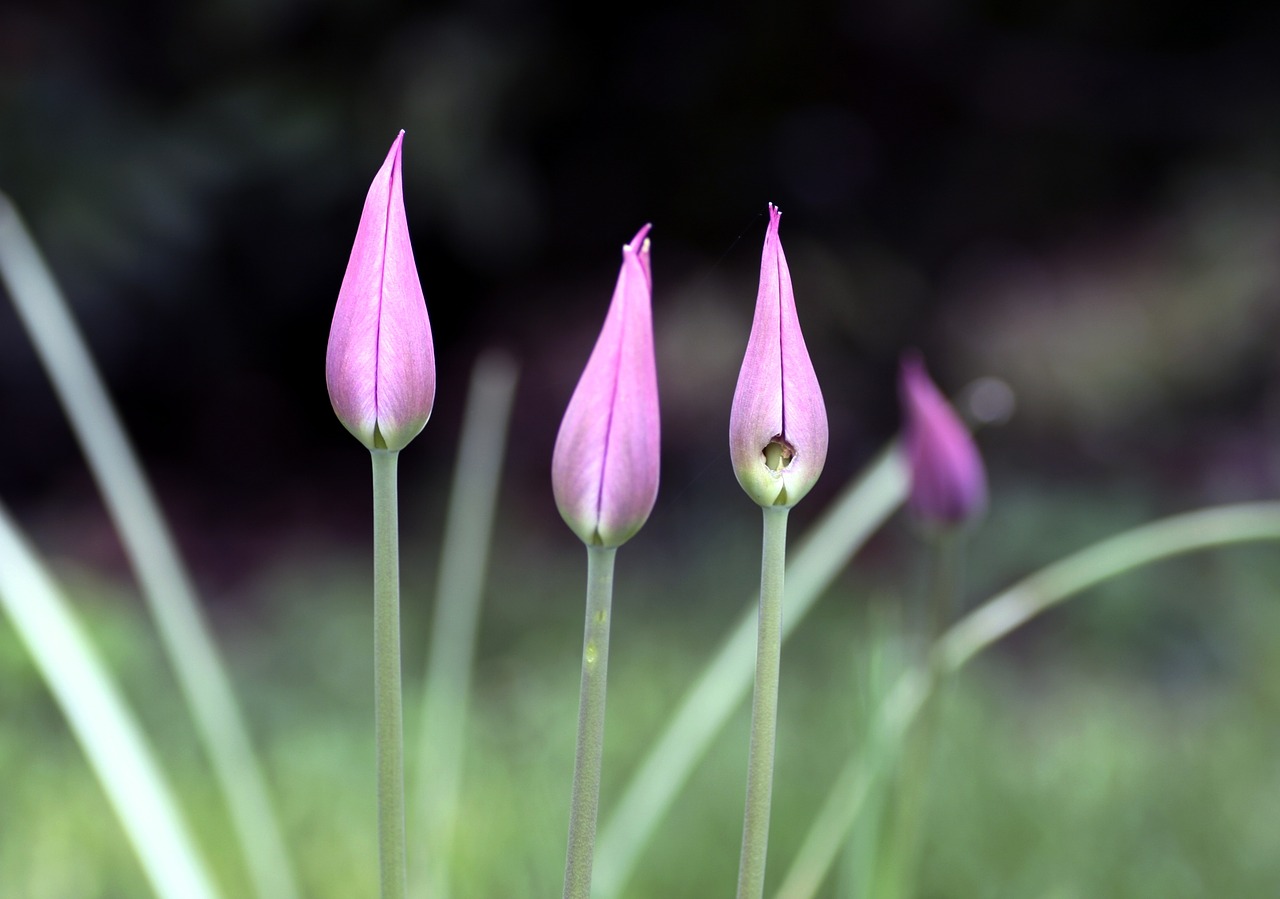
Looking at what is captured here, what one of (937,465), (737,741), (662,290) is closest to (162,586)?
(937,465)

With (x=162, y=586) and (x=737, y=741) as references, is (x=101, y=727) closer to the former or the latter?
(x=162, y=586)

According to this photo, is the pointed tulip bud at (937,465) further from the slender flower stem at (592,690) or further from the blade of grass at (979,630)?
the slender flower stem at (592,690)

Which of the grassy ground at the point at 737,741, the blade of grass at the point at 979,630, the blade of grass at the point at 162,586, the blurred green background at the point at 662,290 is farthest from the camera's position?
the blurred green background at the point at 662,290

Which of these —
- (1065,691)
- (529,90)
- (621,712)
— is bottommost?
(621,712)

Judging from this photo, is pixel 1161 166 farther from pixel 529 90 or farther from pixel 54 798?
pixel 54 798

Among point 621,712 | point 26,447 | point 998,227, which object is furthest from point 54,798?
point 998,227

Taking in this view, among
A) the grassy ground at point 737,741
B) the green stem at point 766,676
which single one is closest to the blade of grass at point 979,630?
the grassy ground at point 737,741
